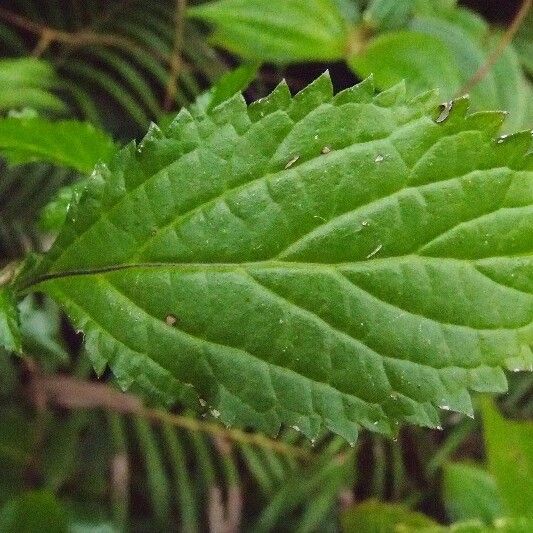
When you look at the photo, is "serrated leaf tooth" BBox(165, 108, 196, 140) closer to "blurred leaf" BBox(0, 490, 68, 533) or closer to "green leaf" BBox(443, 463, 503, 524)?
"blurred leaf" BBox(0, 490, 68, 533)

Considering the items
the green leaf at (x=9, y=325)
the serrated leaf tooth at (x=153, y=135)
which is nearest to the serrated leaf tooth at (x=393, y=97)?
the serrated leaf tooth at (x=153, y=135)

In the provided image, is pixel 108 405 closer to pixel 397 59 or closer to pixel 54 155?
pixel 54 155

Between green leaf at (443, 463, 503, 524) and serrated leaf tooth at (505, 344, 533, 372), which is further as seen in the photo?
green leaf at (443, 463, 503, 524)

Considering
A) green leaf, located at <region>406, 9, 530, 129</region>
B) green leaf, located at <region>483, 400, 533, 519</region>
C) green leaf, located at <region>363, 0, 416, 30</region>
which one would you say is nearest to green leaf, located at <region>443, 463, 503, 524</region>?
green leaf, located at <region>483, 400, 533, 519</region>

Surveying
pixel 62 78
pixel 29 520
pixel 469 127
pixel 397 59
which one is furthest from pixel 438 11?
pixel 29 520

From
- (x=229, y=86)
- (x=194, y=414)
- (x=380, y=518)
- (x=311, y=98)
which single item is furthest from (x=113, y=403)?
(x=311, y=98)

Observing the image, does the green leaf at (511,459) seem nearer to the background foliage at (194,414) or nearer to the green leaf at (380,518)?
the background foliage at (194,414)
